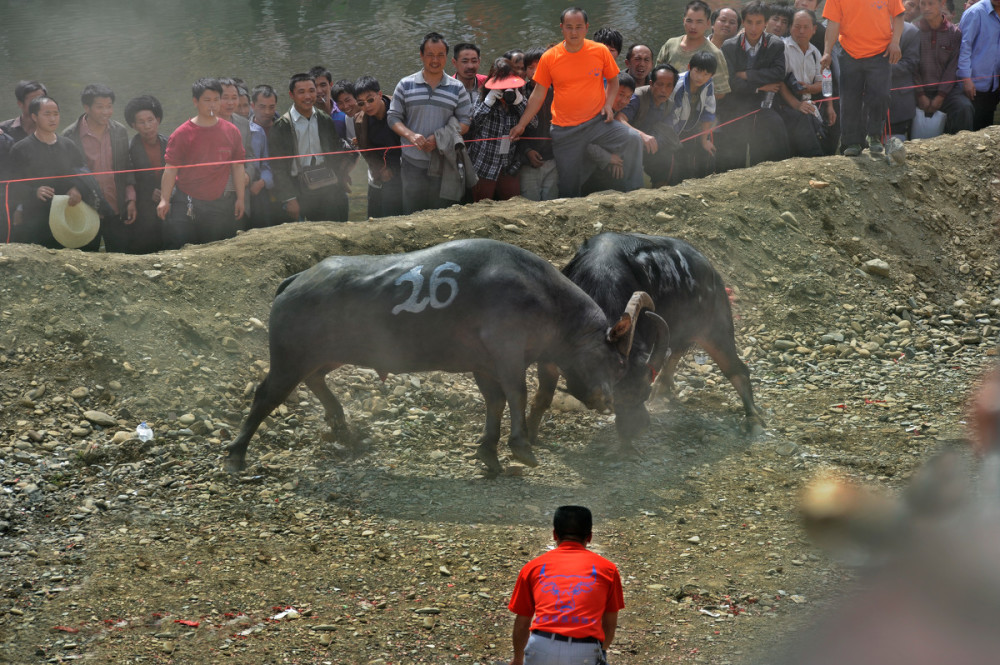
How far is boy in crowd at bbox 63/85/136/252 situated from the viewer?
382 inches

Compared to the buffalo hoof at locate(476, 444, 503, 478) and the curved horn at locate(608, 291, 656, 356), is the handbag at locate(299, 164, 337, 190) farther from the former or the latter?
the buffalo hoof at locate(476, 444, 503, 478)

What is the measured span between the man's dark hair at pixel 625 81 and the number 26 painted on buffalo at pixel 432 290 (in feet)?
15.3

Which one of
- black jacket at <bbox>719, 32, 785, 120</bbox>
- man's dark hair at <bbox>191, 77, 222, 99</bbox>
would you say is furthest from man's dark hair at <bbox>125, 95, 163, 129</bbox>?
black jacket at <bbox>719, 32, 785, 120</bbox>

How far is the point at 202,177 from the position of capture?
9711 mm

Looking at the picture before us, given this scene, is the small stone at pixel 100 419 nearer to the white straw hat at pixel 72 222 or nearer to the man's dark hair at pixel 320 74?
the white straw hat at pixel 72 222

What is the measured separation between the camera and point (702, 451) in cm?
835

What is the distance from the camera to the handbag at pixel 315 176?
10766 millimetres

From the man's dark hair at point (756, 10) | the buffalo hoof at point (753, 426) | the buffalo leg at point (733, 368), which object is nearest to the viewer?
the buffalo hoof at point (753, 426)

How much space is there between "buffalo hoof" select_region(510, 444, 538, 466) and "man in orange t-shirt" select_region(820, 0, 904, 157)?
654 centimetres

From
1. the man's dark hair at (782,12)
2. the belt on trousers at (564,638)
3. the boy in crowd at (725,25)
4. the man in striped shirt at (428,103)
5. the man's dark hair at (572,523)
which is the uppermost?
the man's dark hair at (782,12)

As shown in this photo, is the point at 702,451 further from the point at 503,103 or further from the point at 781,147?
the point at 781,147

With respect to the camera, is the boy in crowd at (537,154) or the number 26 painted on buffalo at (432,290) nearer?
the number 26 painted on buffalo at (432,290)

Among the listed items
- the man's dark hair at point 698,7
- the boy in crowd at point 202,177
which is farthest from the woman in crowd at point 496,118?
the boy in crowd at point 202,177

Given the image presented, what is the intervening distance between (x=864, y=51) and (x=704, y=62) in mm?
1958
